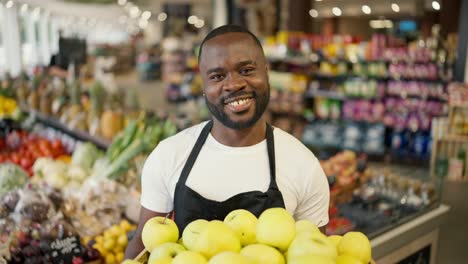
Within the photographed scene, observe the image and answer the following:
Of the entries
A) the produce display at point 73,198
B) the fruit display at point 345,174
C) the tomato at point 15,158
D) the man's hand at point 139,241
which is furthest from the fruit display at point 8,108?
the man's hand at point 139,241

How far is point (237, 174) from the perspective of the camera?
5.78 feet

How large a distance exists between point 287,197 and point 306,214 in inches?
4.5

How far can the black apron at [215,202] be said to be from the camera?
66.6 inches

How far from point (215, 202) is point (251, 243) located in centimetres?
34

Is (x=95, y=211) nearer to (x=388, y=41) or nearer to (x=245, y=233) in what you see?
(x=245, y=233)

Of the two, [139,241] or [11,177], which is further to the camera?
[11,177]

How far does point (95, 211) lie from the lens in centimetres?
301

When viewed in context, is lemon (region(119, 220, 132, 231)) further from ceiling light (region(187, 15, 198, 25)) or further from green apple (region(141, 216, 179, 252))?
ceiling light (region(187, 15, 198, 25))

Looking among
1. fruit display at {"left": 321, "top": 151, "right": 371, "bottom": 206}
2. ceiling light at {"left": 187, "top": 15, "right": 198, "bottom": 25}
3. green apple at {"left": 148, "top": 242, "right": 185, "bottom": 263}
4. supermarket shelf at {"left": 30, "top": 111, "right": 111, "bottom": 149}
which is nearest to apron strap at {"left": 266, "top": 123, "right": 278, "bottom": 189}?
green apple at {"left": 148, "top": 242, "right": 185, "bottom": 263}

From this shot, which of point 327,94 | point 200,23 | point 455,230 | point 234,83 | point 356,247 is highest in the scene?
point 200,23

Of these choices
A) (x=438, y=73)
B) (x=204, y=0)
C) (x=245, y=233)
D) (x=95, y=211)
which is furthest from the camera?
(x=204, y=0)

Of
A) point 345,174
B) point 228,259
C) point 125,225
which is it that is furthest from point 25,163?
Result: point 228,259

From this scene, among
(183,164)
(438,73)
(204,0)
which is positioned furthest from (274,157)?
(204,0)

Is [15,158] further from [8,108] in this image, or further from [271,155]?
[271,155]
